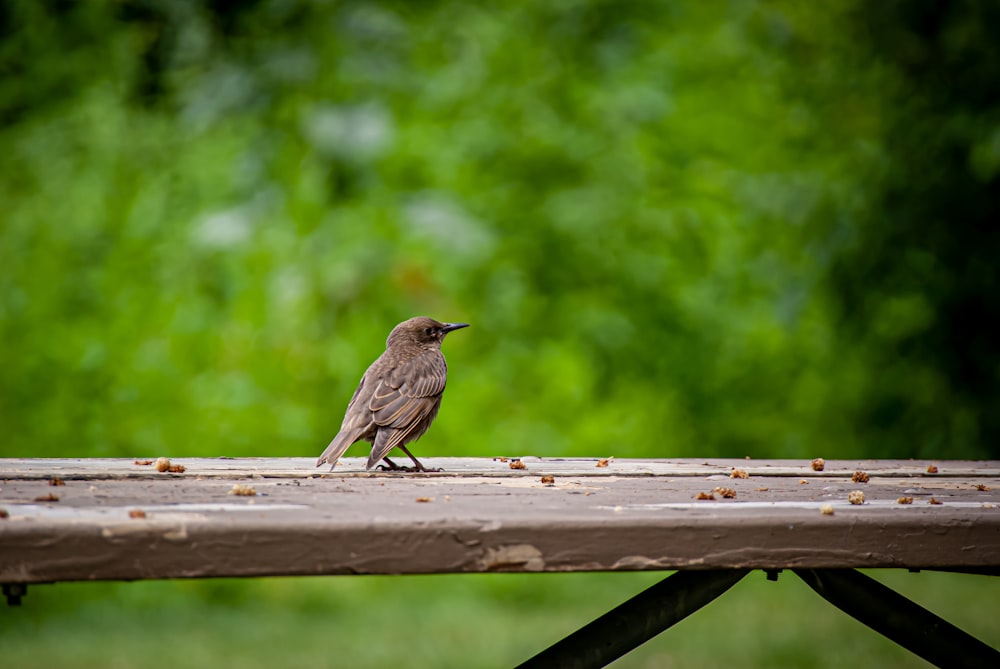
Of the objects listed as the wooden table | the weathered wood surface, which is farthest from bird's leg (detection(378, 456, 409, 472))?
the weathered wood surface

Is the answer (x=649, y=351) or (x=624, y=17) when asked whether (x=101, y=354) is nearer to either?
(x=649, y=351)

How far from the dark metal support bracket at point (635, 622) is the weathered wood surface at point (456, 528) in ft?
0.47

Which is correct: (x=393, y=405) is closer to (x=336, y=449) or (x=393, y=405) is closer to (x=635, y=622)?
(x=336, y=449)

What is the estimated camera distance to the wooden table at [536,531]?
1.42 meters

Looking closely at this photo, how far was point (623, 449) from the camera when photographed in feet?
17.6

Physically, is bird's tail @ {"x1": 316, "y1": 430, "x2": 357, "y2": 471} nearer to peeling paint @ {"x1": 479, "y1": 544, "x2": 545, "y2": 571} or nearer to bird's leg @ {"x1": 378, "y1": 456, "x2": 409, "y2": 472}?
bird's leg @ {"x1": 378, "y1": 456, "x2": 409, "y2": 472}

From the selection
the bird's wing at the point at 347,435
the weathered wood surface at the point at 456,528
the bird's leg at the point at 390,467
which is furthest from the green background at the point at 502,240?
the weathered wood surface at the point at 456,528

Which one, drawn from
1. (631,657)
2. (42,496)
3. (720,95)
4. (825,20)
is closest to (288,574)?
(42,496)

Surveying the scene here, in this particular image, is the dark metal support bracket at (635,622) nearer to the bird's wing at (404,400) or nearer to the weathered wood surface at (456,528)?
the weathered wood surface at (456,528)

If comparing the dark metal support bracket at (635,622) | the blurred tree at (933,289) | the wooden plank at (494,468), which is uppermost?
the blurred tree at (933,289)

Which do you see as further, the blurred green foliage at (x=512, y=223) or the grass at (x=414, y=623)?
the blurred green foliage at (x=512, y=223)

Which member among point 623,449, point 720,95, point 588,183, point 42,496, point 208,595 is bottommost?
point 42,496

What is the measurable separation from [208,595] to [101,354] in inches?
45.6

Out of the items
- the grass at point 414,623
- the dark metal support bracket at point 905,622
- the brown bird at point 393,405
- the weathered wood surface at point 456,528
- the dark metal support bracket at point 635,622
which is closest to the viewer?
the weathered wood surface at point 456,528
